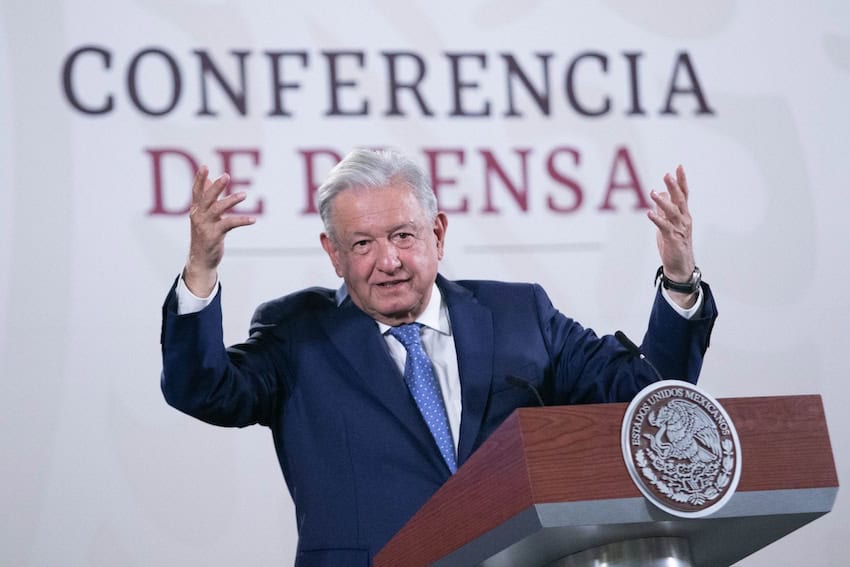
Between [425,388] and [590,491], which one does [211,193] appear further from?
[590,491]

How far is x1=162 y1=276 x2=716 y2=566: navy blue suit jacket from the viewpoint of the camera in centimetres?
215

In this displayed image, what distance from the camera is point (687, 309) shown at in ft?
A: 6.85

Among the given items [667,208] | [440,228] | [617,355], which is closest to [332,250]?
[440,228]

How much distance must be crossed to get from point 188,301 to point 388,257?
1.30 ft

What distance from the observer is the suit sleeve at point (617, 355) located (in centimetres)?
210

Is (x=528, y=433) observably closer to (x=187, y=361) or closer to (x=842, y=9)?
(x=187, y=361)

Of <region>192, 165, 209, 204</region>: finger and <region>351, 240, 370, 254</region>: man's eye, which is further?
<region>351, 240, 370, 254</region>: man's eye

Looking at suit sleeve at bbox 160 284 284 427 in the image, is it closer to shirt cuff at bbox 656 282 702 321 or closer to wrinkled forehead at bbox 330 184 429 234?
wrinkled forehead at bbox 330 184 429 234

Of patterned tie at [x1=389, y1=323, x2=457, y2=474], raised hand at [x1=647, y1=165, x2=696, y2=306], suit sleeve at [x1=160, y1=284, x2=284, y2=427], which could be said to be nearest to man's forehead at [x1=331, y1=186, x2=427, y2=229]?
patterned tie at [x1=389, y1=323, x2=457, y2=474]

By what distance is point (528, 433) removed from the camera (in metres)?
1.38

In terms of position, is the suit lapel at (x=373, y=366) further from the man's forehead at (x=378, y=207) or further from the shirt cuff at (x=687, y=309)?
the shirt cuff at (x=687, y=309)

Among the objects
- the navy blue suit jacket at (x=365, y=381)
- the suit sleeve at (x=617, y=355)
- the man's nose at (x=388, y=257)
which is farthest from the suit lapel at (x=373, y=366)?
the suit sleeve at (x=617, y=355)

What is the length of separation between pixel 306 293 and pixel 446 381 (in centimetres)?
38

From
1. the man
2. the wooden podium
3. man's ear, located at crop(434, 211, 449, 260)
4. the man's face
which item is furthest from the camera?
man's ear, located at crop(434, 211, 449, 260)
